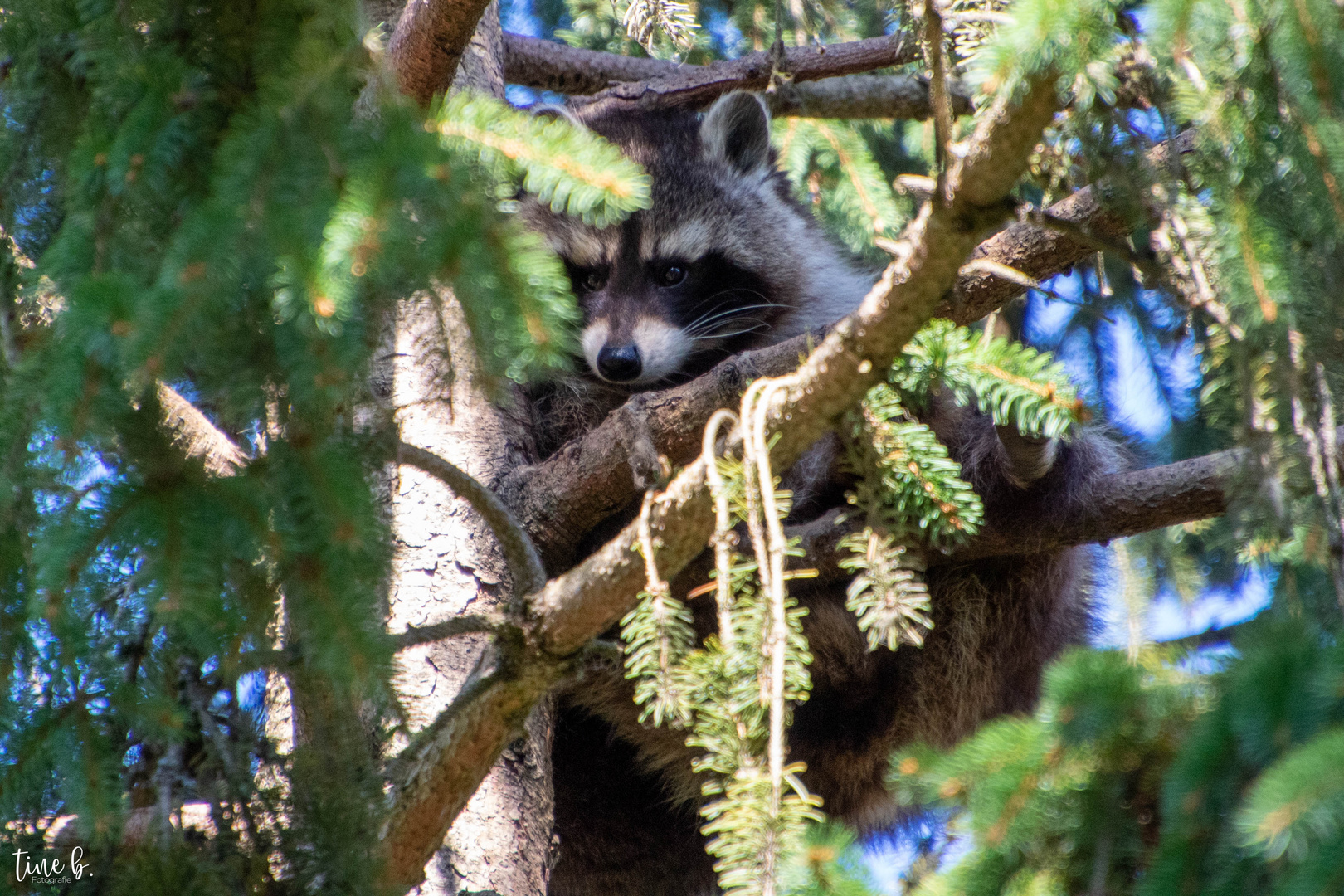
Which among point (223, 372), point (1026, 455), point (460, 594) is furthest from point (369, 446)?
point (1026, 455)

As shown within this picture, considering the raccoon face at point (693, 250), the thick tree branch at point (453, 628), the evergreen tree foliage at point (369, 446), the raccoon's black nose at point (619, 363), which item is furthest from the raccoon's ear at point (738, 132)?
the thick tree branch at point (453, 628)

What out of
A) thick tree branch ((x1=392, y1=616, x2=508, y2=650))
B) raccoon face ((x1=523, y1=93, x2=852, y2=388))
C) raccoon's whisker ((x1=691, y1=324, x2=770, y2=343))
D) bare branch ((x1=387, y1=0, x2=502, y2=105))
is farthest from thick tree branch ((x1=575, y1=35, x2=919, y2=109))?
thick tree branch ((x1=392, y1=616, x2=508, y2=650))

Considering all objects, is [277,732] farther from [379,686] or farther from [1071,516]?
[1071,516]

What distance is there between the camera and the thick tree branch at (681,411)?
1.98 metres

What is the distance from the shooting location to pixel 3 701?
1.38 meters

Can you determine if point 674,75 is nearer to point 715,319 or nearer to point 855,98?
point 855,98

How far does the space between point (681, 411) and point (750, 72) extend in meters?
1.51

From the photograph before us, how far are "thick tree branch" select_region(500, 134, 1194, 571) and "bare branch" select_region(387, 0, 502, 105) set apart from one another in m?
A: 0.74

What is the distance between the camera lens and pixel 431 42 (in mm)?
2219

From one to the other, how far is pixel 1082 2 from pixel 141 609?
1278 millimetres

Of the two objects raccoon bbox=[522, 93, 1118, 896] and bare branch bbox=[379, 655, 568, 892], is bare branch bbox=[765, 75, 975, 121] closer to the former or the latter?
raccoon bbox=[522, 93, 1118, 896]

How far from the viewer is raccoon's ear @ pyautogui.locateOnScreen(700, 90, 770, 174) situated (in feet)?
11.7

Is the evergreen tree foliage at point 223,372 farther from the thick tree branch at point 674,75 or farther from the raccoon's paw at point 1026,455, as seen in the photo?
the thick tree branch at point 674,75

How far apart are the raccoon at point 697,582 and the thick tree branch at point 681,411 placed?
1.51 feet
